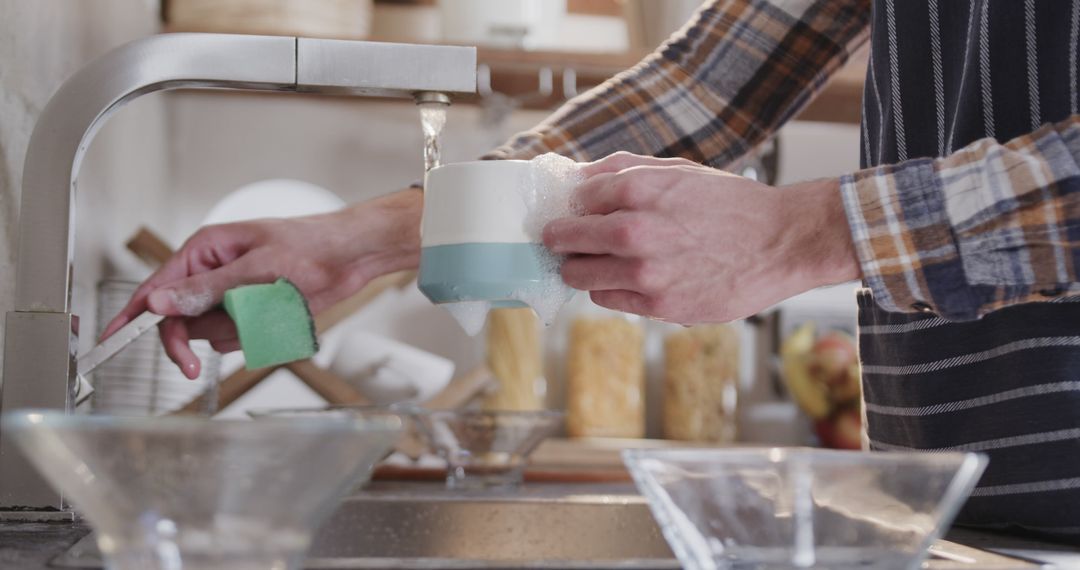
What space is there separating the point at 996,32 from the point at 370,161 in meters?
1.26

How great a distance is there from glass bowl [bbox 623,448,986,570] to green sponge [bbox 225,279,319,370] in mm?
385

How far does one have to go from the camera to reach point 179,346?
0.86 metres

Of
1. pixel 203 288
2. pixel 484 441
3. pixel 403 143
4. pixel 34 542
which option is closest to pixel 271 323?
A: pixel 203 288

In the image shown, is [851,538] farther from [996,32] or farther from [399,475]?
[399,475]

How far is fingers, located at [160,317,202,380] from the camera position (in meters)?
0.85

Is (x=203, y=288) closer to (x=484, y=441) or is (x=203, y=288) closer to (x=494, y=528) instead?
(x=494, y=528)

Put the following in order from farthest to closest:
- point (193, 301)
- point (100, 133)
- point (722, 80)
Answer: point (100, 133) → point (722, 80) → point (193, 301)

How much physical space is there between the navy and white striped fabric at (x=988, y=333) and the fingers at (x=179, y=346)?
49cm

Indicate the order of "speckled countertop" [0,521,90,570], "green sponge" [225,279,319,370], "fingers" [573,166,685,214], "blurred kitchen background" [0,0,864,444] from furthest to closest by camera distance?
"blurred kitchen background" [0,0,864,444] < "green sponge" [225,279,319,370] < "fingers" [573,166,685,214] < "speckled countertop" [0,521,90,570]

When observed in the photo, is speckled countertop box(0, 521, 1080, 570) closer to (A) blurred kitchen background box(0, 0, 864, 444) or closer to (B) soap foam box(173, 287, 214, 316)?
(B) soap foam box(173, 287, 214, 316)

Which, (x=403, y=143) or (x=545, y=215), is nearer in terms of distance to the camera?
(x=545, y=215)

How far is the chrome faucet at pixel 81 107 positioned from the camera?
74 cm

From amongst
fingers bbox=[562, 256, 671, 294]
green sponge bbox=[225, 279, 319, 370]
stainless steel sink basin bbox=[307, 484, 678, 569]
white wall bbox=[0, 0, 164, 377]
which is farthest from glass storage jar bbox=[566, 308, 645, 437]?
fingers bbox=[562, 256, 671, 294]

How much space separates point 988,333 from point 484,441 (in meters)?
0.64
